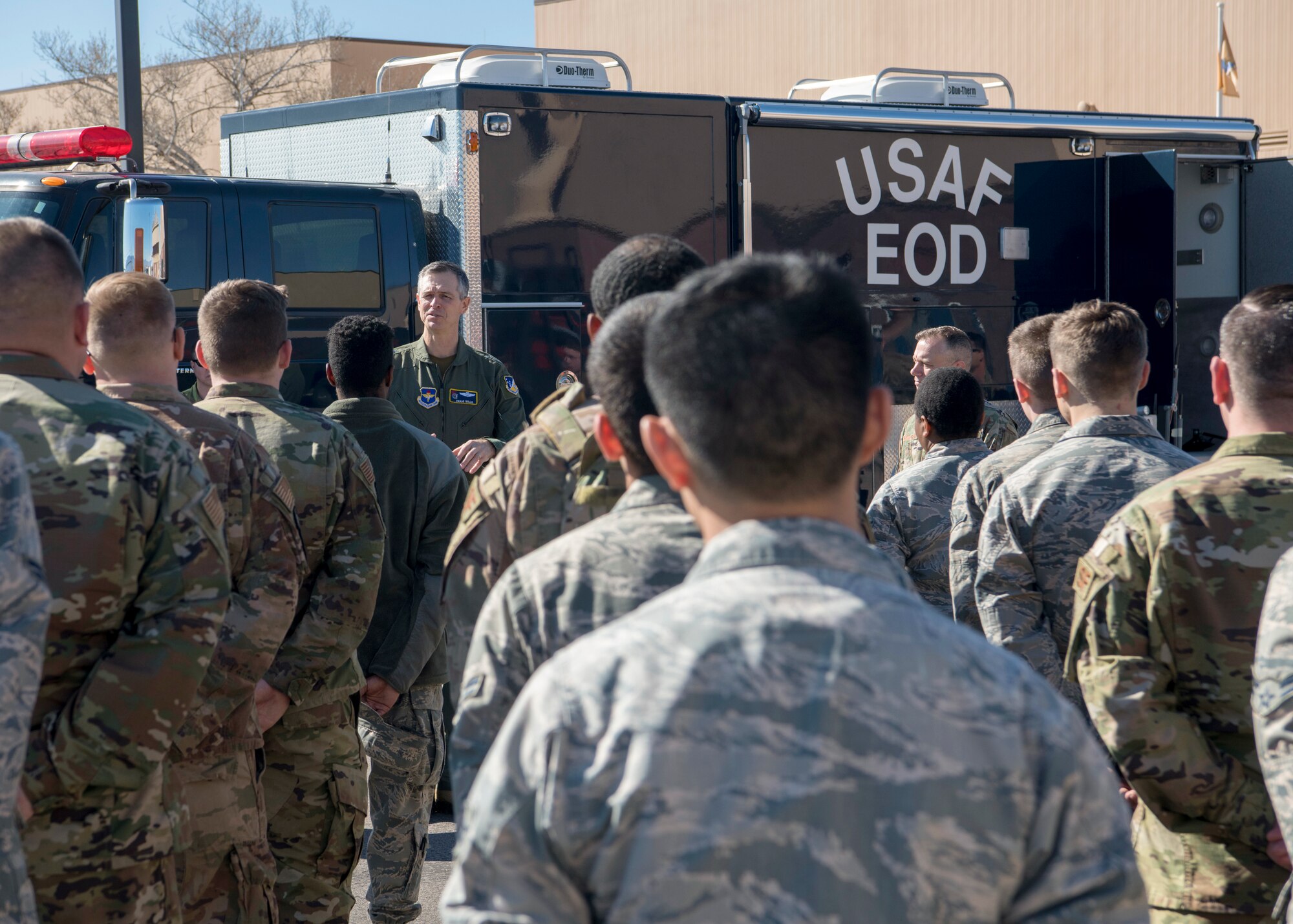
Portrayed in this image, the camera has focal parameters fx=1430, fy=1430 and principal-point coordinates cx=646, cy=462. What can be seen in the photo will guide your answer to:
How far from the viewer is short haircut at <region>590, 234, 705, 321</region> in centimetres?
249

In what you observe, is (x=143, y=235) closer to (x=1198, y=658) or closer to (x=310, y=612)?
(x=310, y=612)

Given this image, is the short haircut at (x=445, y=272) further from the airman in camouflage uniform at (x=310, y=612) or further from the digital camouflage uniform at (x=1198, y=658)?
the digital camouflage uniform at (x=1198, y=658)

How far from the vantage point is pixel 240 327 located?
3629mm

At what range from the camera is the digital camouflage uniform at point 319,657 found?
3.62m

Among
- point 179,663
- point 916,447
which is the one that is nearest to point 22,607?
point 179,663

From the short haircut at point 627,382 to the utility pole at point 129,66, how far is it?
8660 mm

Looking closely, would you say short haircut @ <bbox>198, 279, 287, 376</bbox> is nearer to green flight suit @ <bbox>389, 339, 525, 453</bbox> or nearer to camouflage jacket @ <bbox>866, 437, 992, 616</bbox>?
camouflage jacket @ <bbox>866, 437, 992, 616</bbox>

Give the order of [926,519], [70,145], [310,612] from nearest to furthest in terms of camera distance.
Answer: [310,612] < [926,519] < [70,145]

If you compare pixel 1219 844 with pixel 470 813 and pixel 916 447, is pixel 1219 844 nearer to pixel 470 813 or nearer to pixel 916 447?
pixel 470 813

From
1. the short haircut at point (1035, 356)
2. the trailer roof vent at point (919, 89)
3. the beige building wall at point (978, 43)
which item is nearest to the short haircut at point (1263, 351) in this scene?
the short haircut at point (1035, 356)

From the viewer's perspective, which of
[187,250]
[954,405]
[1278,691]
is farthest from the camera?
[187,250]

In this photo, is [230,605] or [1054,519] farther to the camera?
[1054,519]

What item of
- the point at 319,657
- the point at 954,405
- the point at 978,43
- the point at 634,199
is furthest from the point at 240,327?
the point at 978,43

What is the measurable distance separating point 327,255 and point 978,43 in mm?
23186
